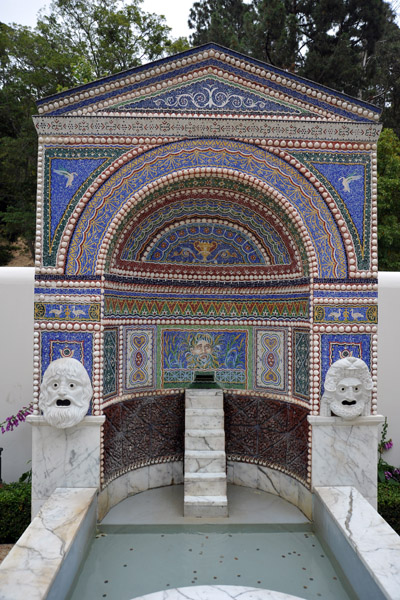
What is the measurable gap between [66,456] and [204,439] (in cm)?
147

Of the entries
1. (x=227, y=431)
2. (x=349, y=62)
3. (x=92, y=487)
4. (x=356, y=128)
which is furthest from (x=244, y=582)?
(x=349, y=62)

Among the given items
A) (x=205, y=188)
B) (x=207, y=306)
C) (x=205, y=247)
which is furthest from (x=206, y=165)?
(x=207, y=306)

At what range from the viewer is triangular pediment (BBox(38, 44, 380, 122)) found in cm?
444

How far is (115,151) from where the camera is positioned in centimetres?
439

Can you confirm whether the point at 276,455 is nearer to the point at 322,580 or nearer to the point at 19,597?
the point at 322,580


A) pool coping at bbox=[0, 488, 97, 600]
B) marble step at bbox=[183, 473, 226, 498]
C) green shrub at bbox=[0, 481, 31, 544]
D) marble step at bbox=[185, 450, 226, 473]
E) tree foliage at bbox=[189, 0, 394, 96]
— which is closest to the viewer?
pool coping at bbox=[0, 488, 97, 600]

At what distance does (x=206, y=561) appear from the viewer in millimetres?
3773

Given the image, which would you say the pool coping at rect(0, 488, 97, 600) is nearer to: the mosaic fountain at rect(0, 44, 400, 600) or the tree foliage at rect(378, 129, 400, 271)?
the mosaic fountain at rect(0, 44, 400, 600)

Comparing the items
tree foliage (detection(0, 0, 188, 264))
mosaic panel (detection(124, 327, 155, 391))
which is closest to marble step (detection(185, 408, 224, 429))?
mosaic panel (detection(124, 327, 155, 391))

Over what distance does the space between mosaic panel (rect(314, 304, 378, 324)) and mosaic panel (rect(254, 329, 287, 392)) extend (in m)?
0.81

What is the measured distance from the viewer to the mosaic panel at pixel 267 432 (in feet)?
15.5

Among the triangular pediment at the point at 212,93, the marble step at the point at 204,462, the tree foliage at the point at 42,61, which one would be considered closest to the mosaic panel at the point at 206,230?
the triangular pediment at the point at 212,93

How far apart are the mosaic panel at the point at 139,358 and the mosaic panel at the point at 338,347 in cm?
203

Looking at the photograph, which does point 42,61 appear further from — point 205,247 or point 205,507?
point 205,507
